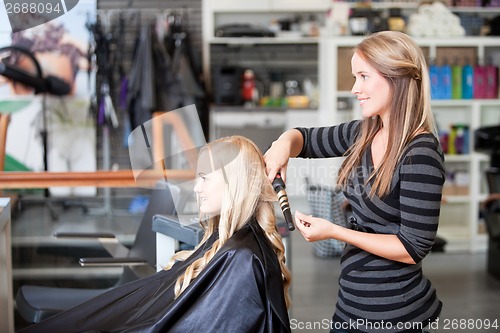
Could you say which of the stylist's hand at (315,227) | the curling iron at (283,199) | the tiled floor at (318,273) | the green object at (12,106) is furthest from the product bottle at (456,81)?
the stylist's hand at (315,227)

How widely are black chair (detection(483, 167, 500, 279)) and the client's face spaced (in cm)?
288

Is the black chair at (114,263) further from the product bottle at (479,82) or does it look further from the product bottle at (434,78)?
the product bottle at (479,82)

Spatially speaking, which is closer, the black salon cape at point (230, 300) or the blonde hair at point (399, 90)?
the blonde hair at point (399, 90)

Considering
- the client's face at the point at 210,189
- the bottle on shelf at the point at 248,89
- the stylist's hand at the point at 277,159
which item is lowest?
the client's face at the point at 210,189

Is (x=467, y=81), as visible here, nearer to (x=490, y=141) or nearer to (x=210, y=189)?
(x=490, y=141)

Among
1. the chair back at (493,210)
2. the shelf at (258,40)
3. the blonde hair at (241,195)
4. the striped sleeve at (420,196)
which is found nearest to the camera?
the striped sleeve at (420,196)

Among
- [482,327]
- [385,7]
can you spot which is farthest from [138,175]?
[385,7]

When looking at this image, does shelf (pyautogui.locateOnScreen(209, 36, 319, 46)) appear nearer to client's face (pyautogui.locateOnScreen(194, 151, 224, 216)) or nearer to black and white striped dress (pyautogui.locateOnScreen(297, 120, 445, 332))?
client's face (pyautogui.locateOnScreen(194, 151, 224, 216))

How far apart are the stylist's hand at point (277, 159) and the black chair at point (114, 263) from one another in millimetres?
1076

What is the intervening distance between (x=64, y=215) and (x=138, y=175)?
Result: 57cm

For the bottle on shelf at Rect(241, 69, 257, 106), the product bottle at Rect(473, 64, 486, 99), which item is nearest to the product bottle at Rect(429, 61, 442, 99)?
the product bottle at Rect(473, 64, 486, 99)

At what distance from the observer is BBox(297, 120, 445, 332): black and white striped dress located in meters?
1.60

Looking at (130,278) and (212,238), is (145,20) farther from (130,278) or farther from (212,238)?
(212,238)

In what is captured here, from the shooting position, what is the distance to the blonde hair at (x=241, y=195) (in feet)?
6.13
